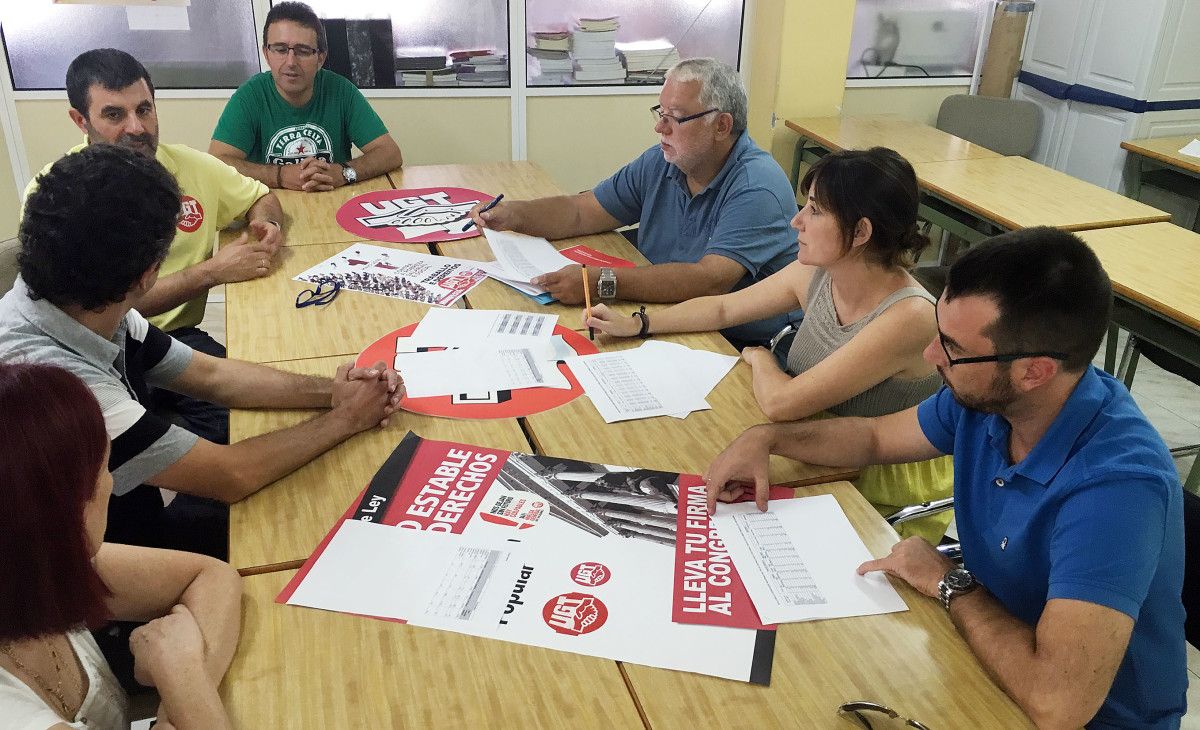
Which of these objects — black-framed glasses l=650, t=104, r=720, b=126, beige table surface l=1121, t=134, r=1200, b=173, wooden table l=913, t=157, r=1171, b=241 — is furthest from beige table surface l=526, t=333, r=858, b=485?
beige table surface l=1121, t=134, r=1200, b=173

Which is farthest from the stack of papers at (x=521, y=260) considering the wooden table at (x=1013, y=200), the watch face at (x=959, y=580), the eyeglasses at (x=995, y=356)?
the wooden table at (x=1013, y=200)

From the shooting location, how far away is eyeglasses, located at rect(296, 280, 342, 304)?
7.47 feet

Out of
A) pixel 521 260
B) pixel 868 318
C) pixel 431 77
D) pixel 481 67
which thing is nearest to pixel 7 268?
pixel 521 260

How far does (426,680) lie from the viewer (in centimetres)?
115

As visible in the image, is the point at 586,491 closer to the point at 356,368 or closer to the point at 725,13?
the point at 356,368

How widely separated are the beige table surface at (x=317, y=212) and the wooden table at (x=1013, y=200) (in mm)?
2165

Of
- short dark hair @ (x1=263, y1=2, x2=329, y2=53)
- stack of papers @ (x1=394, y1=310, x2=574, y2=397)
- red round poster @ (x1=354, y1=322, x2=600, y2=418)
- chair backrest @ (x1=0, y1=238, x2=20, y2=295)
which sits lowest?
red round poster @ (x1=354, y1=322, x2=600, y2=418)

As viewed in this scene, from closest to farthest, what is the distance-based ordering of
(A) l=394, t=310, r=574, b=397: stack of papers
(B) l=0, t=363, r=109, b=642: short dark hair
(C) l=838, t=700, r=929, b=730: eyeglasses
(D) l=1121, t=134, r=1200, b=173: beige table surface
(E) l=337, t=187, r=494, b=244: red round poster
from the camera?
(B) l=0, t=363, r=109, b=642: short dark hair < (C) l=838, t=700, r=929, b=730: eyeglasses < (A) l=394, t=310, r=574, b=397: stack of papers < (E) l=337, t=187, r=494, b=244: red round poster < (D) l=1121, t=134, r=1200, b=173: beige table surface

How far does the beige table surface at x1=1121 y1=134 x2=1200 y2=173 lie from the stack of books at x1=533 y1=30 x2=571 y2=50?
2.71 meters

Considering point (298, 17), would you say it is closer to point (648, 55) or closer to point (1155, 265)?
point (648, 55)

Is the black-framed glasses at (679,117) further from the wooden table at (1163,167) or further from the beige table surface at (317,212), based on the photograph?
the wooden table at (1163,167)

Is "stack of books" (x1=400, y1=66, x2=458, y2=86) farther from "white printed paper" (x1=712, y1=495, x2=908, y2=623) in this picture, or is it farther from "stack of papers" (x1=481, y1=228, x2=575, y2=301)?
"white printed paper" (x1=712, y1=495, x2=908, y2=623)

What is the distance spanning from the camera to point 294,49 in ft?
10.4

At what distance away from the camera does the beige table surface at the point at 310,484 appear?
139cm
